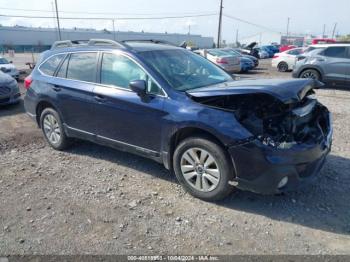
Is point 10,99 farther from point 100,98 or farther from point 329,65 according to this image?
point 329,65

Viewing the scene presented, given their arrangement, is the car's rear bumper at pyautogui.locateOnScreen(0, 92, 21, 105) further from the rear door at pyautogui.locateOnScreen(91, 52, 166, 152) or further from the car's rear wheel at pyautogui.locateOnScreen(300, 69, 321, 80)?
the car's rear wheel at pyautogui.locateOnScreen(300, 69, 321, 80)

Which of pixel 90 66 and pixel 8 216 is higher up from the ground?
pixel 90 66

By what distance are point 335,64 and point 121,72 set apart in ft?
31.4

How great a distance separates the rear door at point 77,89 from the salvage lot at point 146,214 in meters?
0.65

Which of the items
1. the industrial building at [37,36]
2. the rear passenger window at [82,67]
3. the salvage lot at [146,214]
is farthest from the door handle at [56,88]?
the industrial building at [37,36]

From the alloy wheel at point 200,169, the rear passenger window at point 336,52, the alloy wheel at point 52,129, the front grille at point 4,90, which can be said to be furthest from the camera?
the rear passenger window at point 336,52

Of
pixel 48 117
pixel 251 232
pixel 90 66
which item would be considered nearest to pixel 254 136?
pixel 251 232

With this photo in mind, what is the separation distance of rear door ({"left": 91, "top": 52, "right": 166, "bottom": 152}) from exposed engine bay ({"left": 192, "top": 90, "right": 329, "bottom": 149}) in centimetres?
60

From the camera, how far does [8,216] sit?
381 centimetres

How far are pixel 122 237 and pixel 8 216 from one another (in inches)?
55.1

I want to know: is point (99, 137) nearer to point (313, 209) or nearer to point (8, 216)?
point (8, 216)

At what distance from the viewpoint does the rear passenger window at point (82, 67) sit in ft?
16.2

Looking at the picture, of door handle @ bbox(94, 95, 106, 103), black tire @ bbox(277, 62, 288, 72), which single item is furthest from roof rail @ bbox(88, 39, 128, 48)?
black tire @ bbox(277, 62, 288, 72)

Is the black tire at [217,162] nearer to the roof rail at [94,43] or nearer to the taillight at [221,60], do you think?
the roof rail at [94,43]
